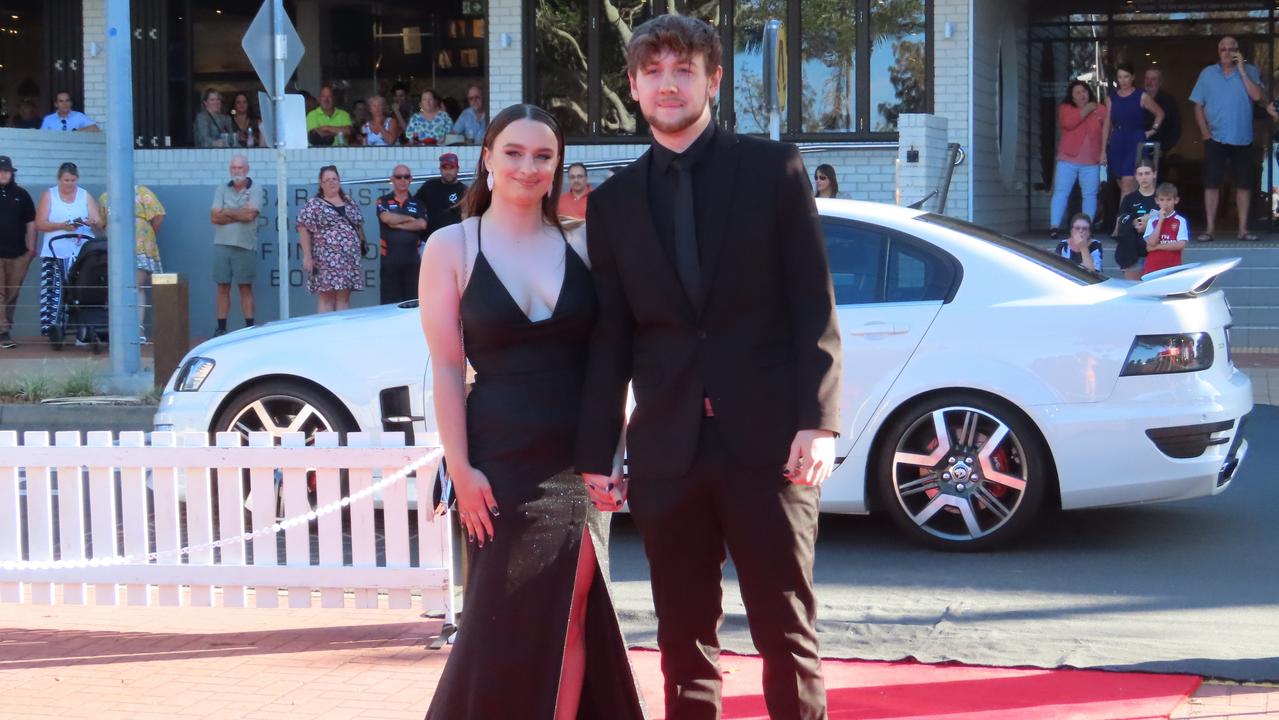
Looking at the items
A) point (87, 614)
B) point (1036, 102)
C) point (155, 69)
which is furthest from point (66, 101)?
point (87, 614)

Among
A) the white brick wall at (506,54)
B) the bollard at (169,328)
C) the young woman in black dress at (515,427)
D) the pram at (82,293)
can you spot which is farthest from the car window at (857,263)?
the white brick wall at (506,54)

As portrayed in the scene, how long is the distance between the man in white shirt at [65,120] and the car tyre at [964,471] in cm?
1567

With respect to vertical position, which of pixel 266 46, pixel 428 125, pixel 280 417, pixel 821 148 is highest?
pixel 266 46

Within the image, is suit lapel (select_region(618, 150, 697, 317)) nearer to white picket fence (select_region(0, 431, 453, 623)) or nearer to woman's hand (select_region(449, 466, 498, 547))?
woman's hand (select_region(449, 466, 498, 547))

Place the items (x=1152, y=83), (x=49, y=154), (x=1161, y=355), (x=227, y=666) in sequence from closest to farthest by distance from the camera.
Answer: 1. (x=227, y=666)
2. (x=1161, y=355)
3. (x=1152, y=83)
4. (x=49, y=154)

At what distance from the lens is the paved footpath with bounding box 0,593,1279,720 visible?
496 cm

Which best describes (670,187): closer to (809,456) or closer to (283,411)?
(809,456)

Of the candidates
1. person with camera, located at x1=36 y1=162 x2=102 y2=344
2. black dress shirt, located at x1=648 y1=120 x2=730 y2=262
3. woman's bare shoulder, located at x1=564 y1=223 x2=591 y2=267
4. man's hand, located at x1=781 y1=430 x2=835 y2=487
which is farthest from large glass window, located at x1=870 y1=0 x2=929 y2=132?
man's hand, located at x1=781 y1=430 x2=835 y2=487

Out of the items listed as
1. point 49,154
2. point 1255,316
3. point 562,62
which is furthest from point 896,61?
point 49,154

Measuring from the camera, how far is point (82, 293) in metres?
15.6

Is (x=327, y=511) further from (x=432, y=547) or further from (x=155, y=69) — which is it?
(x=155, y=69)

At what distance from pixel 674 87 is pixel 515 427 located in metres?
0.92

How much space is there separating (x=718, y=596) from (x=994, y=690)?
64.3 inches

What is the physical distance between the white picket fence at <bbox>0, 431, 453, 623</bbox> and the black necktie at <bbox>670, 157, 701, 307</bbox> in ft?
7.69
